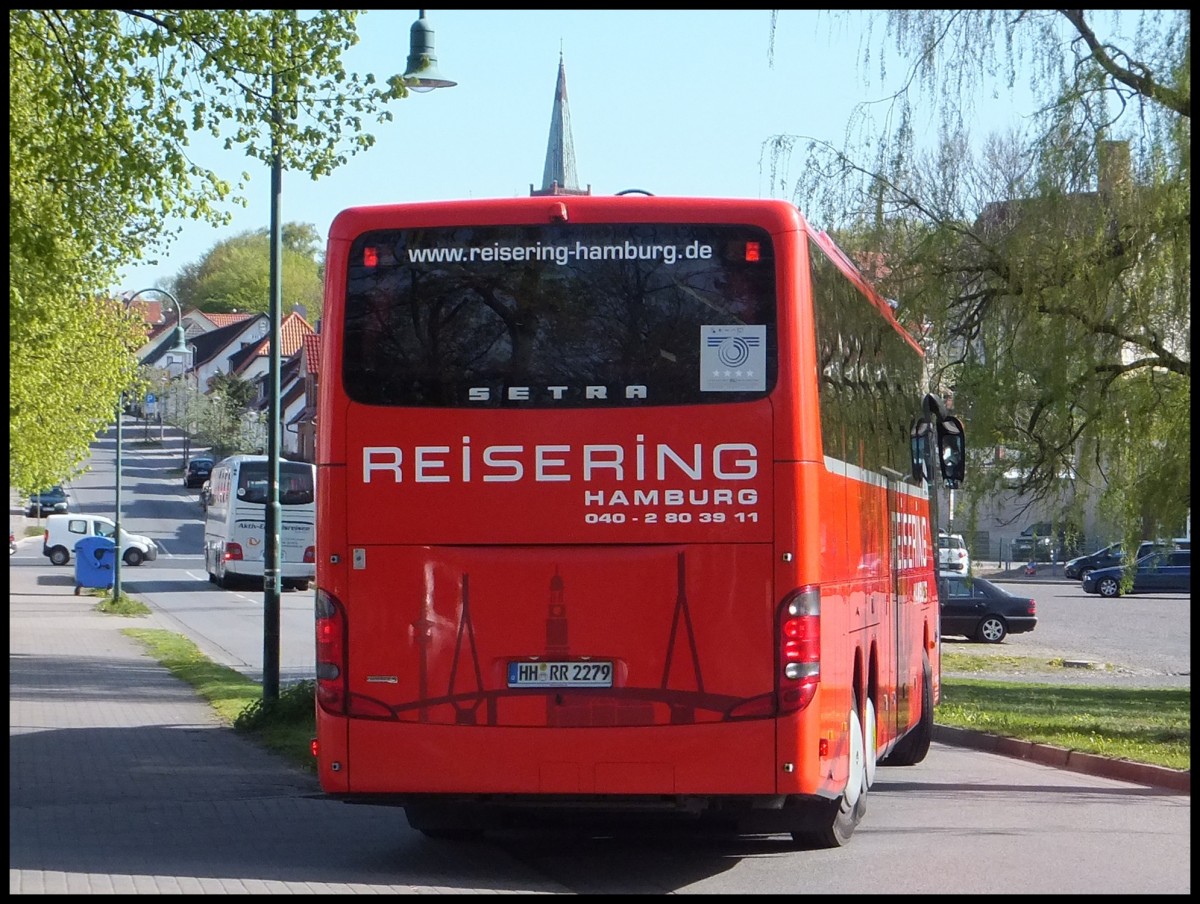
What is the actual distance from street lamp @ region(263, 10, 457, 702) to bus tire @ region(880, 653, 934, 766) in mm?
6103

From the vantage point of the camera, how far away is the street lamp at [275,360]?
16.3 meters

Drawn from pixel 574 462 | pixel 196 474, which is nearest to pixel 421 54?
pixel 574 462

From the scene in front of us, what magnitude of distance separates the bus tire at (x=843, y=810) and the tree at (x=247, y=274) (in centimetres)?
12843

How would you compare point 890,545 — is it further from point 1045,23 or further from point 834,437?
point 1045,23

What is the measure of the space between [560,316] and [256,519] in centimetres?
4096

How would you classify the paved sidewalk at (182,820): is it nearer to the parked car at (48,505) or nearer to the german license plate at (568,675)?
the german license plate at (568,675)

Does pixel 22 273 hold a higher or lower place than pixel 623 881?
higher

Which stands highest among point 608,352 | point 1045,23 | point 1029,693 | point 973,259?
point 1045,23

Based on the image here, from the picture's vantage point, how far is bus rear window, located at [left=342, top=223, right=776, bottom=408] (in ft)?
27.8

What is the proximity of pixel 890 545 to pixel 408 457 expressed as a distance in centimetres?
471

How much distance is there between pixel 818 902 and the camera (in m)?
8.02

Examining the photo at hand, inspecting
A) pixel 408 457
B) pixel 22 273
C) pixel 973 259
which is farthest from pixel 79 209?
pixel 408 457

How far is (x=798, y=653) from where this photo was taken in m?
8.38

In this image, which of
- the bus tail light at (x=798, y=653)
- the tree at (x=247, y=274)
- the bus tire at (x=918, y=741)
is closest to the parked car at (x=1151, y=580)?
the bus tire at (x=918, y=741)
